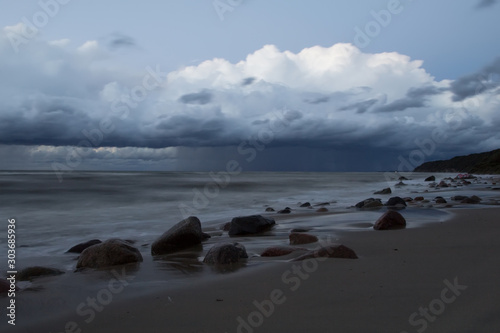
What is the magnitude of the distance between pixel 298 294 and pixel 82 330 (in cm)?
184

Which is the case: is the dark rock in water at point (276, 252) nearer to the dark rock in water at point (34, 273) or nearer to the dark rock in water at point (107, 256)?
the dark rock in water at point (107, 256)

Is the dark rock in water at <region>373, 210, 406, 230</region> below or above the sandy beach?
above

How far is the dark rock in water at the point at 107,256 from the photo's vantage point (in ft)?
17.6

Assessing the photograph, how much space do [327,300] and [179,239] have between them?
12.3 feet

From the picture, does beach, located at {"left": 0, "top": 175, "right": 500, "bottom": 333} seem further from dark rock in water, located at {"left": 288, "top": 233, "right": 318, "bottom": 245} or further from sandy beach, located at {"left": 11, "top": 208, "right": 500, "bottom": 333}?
dark rock in water, located at {"left": 288, "top": 233, "right": 318, "bottom": 245}

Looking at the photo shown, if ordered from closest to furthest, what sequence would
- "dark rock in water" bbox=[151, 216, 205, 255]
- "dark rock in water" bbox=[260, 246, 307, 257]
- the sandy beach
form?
the sandy beach → "dark rock in water" bbox=[260, 246, 307, 257] → "dark rock in water" bbox=[151, 216, 205, 255]

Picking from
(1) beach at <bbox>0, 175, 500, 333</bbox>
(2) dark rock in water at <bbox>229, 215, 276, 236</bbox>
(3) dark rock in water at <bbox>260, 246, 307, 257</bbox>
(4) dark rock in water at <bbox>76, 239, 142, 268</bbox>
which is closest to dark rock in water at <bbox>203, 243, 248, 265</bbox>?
(1) beach at <bbox>0, 175, 500, 333</bbox>

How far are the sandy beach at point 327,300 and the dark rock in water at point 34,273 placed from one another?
1563 millimetres

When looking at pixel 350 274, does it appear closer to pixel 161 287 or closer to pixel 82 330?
pixel 161 287

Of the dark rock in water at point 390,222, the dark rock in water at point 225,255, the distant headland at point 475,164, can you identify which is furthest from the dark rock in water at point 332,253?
the distant headland at point 475,164

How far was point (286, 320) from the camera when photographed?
2.99 m

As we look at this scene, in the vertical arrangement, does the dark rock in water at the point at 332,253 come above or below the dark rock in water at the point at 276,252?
above

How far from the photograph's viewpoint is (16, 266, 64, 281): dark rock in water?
4926 mm

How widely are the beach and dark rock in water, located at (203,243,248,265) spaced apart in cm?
13
